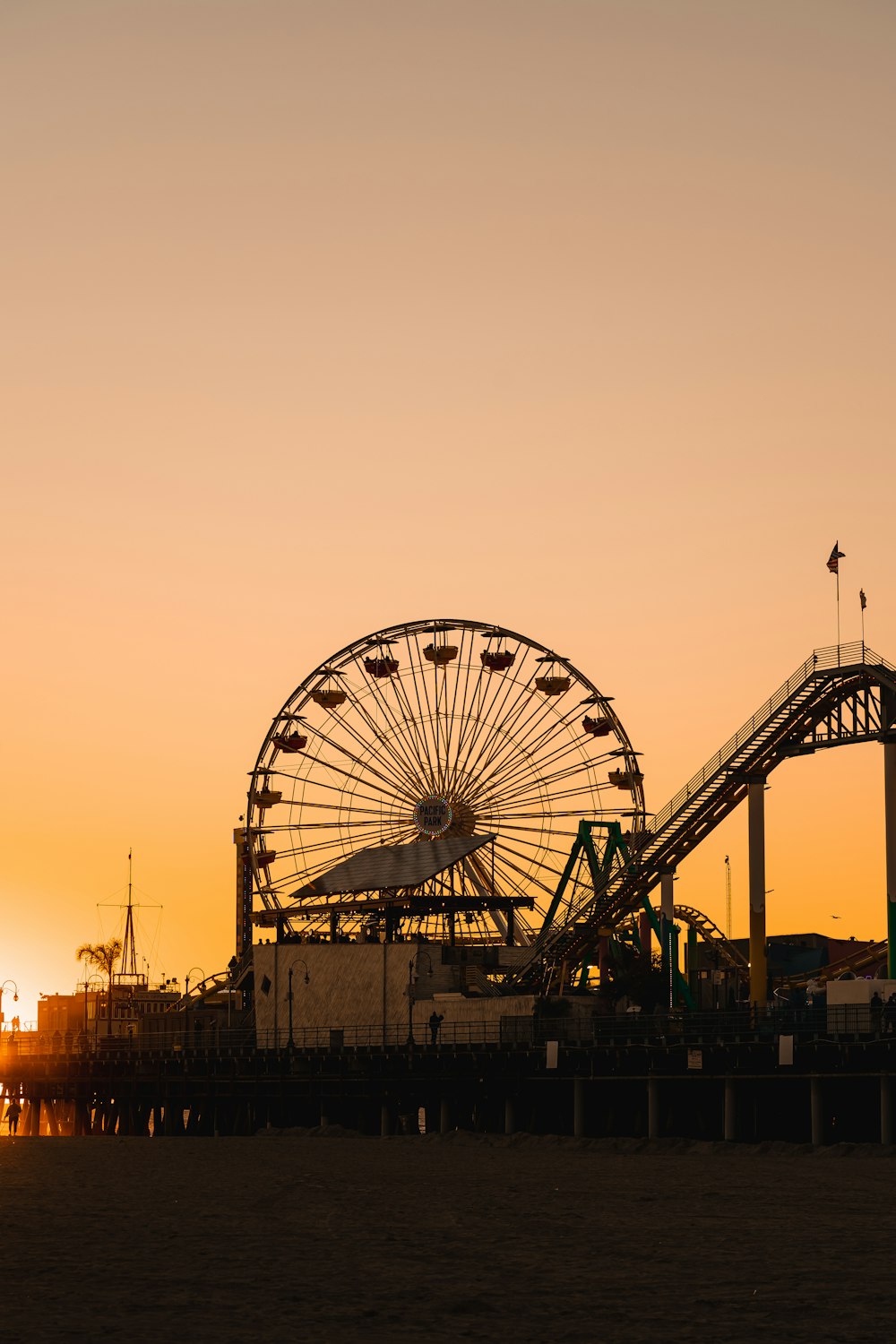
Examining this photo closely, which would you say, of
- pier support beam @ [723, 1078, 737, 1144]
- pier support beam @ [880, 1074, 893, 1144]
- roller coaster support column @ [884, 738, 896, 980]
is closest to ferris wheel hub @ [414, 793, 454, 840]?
roller coaster support column @ [884, 738, 896, 980]

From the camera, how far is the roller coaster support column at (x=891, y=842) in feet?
231

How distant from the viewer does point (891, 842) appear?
71125 mm

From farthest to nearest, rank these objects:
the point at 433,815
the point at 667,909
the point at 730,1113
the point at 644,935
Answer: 1. the point at 433,815
2. the point at 644,935
3. the point at 667,909
4. the point at 730,1113

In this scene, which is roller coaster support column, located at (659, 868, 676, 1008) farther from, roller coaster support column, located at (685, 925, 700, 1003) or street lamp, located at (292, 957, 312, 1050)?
street lamp, located at (292, 957, 312, 1050)

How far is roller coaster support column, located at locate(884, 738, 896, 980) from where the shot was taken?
70.3 m

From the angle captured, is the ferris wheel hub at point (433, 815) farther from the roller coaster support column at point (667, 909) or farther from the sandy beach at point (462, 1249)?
the sandy beach at point (462, 1249)

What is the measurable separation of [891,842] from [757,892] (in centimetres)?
646

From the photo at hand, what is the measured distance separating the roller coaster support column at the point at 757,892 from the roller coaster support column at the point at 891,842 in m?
5.55

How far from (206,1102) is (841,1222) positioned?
52.7 m

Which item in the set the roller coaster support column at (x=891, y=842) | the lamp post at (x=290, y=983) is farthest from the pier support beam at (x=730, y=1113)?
the lamp post at (x=290, y=983)

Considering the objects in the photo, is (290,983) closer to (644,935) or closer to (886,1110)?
(644,935)

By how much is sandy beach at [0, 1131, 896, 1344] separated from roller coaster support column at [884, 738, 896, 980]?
10.4 meters

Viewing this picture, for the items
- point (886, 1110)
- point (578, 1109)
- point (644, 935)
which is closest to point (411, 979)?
point (644, 935)

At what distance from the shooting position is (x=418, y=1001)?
89562mm
